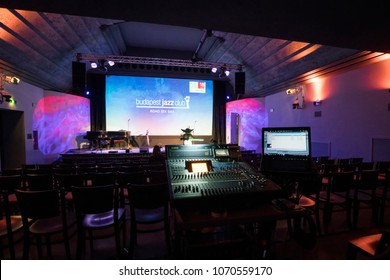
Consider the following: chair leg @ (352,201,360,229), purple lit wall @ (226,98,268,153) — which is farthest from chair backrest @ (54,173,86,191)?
purple lit wall @ (226,98,268,153)

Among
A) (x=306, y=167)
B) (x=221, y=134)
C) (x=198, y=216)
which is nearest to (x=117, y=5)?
(x=198, y=216)

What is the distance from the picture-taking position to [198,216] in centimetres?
140

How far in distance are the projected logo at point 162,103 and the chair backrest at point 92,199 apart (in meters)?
8.06

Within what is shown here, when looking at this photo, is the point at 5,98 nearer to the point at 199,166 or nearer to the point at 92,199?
the point at 92,199

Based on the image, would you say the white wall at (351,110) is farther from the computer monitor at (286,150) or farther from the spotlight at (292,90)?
the computer monitor at (286,150)

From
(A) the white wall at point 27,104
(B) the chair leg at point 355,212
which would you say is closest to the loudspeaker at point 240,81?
(B) the chair leg at point 355,212

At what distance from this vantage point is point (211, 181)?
1.59 m

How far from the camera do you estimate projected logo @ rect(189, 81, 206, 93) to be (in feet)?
33.9

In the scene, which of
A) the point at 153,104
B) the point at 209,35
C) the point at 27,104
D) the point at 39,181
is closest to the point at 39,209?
the point at 39,181

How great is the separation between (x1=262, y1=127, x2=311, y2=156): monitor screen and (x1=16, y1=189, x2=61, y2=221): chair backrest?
6.93 feet

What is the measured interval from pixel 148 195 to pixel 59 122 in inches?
308

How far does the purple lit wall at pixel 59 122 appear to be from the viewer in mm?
7582

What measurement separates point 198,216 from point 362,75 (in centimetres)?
655
